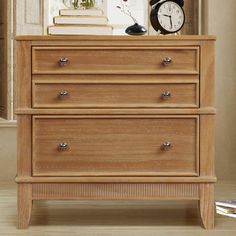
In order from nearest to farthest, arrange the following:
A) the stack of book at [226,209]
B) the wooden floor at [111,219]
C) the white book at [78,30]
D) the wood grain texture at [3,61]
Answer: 1. the wooden floor at [111,219]
2. the white book at [78,30]
3. the stack of book at [226,209]
4. the wood grain texture at [3,61]

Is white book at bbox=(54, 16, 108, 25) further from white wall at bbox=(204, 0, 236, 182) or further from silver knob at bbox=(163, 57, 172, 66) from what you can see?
white wall at bbox=(204, 0, 236, 182)

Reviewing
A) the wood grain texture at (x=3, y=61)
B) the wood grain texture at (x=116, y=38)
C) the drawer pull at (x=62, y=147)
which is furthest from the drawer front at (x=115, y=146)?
the wood grain texture at (x=3, y=61)

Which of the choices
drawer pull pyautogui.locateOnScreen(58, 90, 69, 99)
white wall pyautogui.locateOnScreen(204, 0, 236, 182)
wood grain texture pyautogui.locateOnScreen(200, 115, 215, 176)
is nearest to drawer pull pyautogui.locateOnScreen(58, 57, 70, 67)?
drawer pull pyautogui.locateOnScreen(58, 90, 69, 99)

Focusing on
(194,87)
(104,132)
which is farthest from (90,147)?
(194,87)

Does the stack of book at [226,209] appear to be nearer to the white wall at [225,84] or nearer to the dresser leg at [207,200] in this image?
the dresser leg at [207,200]

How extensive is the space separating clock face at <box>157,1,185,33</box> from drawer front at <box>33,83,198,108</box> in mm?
441

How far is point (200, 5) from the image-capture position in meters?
4.16

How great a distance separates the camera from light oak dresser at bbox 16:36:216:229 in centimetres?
267

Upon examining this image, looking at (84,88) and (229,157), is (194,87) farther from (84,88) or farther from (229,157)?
(229,157)

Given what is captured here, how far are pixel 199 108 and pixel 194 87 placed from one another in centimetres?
9

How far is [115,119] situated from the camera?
8.79 feet

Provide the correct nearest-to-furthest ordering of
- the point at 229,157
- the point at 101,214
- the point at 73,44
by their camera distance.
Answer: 1. the point at 73,44
2. the point at 101,214
3. the point at 229,157

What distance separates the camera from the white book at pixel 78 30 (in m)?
2.75

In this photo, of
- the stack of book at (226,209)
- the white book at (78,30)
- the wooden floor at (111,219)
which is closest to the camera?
the wooden floor at (111,219)
